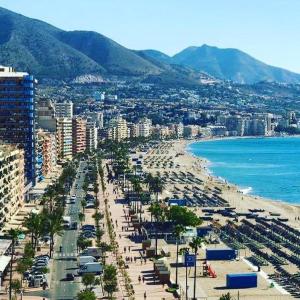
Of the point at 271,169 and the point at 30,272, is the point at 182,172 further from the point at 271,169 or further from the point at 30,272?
the point at 30,272

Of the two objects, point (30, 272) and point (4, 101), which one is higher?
point (4, 101)

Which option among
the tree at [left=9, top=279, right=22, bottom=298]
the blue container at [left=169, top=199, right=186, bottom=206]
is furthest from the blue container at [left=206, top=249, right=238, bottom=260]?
the blue container at [left=169, top=199, right=186, bottom=206]

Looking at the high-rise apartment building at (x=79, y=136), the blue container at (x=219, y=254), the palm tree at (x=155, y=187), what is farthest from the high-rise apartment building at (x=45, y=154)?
the blue container at (x=219, y=254)

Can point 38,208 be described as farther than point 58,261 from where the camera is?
Yes

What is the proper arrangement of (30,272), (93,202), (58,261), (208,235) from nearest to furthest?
(30,272) → (58,261) → (208,235) → (93,202)

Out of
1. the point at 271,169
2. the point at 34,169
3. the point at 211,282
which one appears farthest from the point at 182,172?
the point at 211,282

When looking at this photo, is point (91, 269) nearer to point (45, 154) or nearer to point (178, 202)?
point (178, 202)

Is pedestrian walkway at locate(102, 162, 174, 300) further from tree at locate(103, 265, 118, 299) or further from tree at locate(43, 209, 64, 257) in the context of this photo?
tree at locate(43, 209, 64, 257)
